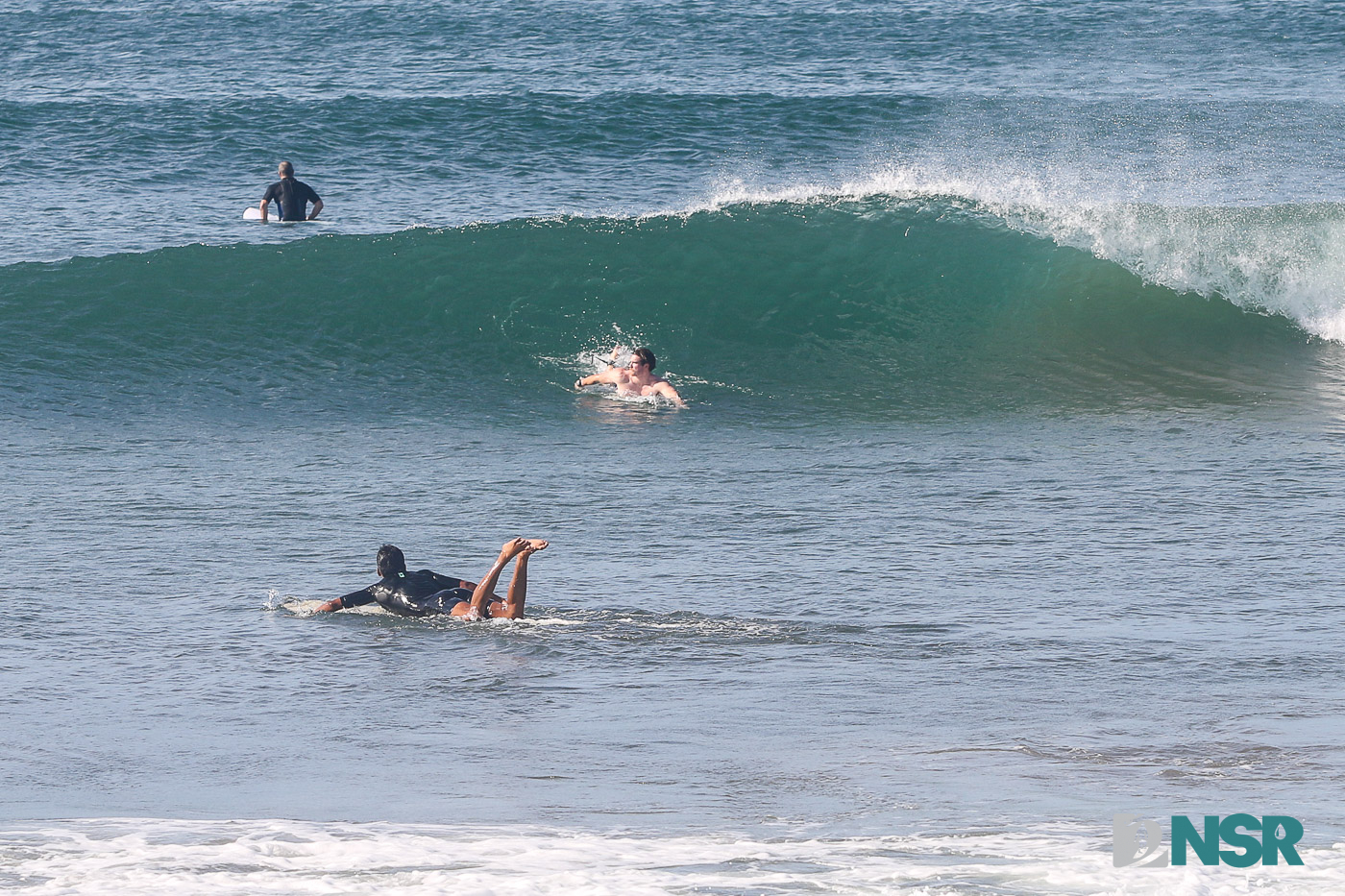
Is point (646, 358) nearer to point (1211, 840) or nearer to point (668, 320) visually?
point (668, 320)

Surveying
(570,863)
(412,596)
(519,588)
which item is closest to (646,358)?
(412,596)

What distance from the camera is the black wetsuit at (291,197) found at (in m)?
19.0

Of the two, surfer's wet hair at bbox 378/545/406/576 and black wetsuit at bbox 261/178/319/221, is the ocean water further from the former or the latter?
black wetsuit at bbox 261/178/319/221

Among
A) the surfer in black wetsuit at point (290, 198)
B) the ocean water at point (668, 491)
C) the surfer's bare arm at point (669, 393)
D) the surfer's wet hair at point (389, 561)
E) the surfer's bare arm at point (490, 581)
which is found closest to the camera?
the ocean water at point (668, 491)

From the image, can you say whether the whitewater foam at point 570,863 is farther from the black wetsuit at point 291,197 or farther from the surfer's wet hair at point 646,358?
the black wetsuit at point 291,197

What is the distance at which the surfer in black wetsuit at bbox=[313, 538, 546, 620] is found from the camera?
8359 millimetres

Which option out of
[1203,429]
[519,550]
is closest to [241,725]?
[519,550]

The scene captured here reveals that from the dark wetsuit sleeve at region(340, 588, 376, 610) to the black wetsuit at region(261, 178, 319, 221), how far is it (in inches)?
456

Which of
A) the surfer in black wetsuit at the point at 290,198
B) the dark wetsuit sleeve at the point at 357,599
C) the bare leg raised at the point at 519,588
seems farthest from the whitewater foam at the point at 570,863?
the surfer in black wetsuit at the point at 290,198

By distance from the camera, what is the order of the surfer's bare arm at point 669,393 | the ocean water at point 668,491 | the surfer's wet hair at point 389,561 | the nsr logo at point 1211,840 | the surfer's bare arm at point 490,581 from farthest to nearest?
the surfer's bare arm at point 669,393, the surfer's wet hair at point 389,561, the surfer's bare arm at point 490,581, the ocean water at point 668,491, the nsr logo at point 1211,840

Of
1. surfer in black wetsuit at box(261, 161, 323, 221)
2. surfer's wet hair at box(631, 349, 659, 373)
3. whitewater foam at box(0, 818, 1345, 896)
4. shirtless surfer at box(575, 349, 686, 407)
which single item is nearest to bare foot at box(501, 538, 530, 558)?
whitewater foam at box(0, 818, 1345, 896)

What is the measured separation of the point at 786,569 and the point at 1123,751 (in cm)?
316

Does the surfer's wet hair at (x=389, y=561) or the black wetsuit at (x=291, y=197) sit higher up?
the black wetsuit at (x=291, y=197)

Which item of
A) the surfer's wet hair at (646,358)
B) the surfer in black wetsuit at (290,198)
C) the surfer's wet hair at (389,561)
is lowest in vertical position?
the surfer's wet hair at (389,561)
